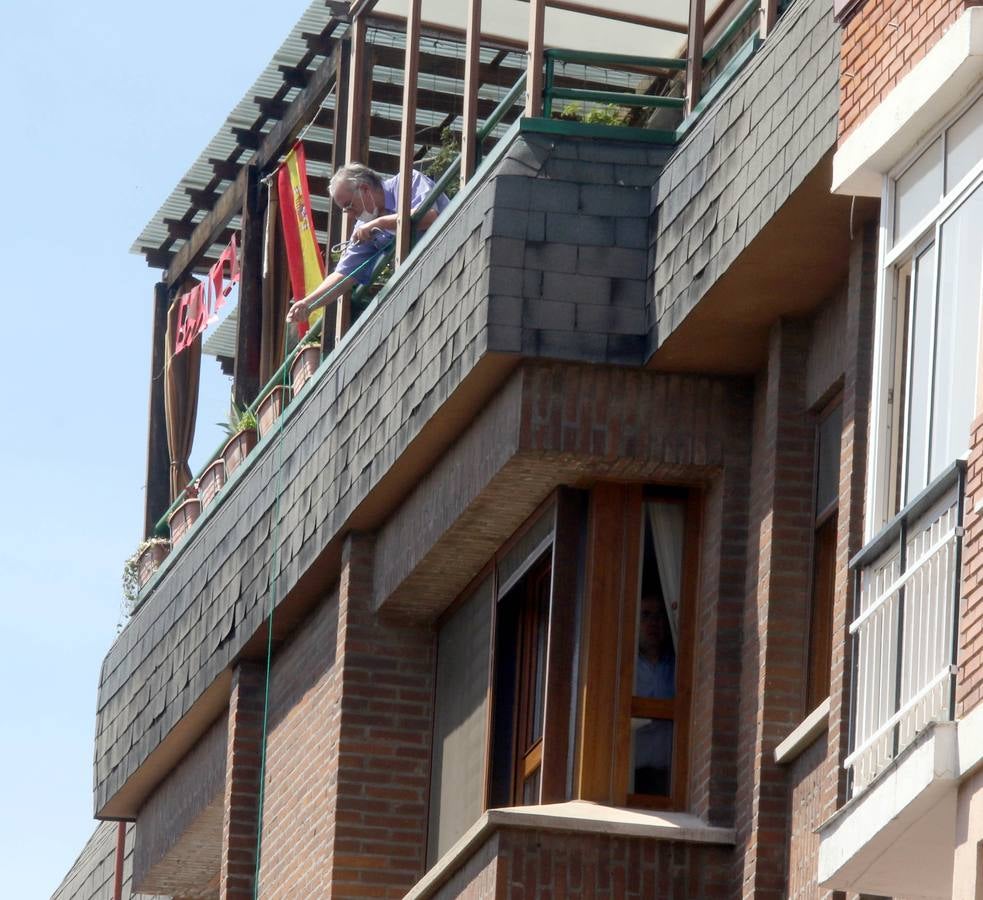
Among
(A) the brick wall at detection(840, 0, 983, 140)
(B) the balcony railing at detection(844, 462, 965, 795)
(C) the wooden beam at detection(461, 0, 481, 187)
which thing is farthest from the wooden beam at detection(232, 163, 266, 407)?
(B) the balcony railing at detection(844, 462, 965, 795)

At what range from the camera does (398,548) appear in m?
18.8

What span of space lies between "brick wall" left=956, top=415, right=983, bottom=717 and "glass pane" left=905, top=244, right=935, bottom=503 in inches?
26.7

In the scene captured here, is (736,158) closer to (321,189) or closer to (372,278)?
(372,278)

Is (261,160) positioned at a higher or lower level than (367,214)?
higher

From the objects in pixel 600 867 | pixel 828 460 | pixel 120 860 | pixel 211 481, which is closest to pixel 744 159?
pixel 828 460

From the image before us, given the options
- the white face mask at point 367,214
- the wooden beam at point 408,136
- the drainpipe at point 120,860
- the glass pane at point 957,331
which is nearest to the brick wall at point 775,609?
the glass pane at point 957,331

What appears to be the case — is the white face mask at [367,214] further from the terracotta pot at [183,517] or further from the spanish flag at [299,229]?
the terracotta pot at [183,517]

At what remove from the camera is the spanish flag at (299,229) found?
2308 centimetres

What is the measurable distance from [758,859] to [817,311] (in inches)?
115

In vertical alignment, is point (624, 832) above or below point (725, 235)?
below

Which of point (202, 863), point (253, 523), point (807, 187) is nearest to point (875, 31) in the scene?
point (807, 187)

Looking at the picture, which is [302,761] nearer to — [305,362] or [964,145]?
[305,362]

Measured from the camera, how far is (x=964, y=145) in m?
12.9

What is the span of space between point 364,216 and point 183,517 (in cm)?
512
